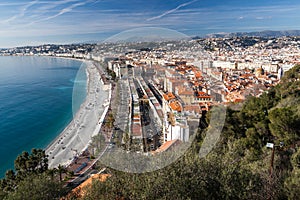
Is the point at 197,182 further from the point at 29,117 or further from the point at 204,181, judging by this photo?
the point at 29,117

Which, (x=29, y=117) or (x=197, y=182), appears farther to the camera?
(x=29, y=117)

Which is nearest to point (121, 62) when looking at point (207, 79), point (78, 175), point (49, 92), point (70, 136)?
point (207, 79)

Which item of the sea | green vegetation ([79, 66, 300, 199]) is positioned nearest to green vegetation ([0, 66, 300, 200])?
green vegetation ([79, 66, 300, 199])

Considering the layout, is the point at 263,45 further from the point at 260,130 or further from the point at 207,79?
the point at 207,79

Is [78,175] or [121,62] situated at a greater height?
[121,62]

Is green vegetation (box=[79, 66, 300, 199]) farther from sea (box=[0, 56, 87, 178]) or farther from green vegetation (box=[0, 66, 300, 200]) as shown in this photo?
sea (box=[0, 56, 87, 178])

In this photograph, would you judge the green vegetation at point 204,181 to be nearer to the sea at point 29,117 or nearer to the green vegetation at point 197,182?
the green vegetation at point 197,182

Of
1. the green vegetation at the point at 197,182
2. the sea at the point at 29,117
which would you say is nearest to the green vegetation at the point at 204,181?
the green vegetation at the point at 197,182

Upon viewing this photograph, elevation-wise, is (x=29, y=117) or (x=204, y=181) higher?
(x=204, y=181)

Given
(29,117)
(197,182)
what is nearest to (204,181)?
(197,182)

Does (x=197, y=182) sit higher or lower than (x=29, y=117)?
higher

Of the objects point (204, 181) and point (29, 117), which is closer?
point (204, 181)
